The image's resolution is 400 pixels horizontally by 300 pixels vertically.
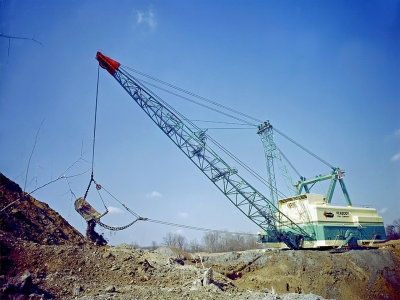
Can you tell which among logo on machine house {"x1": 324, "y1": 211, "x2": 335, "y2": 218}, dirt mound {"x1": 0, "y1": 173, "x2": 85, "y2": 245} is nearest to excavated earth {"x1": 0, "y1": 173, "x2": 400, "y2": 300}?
dirt mound {"x1": 0, "y1": 173, "x2": 85, "y2": 245}

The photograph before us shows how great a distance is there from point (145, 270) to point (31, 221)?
603 centimetres

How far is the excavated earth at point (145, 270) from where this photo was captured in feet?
23.1

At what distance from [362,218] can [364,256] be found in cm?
343

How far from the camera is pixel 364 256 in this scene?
16312 millimetres

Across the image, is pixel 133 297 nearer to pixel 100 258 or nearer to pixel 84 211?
pixel 100 258

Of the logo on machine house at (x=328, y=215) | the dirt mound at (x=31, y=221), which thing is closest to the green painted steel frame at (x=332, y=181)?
the logo on machine house at (x=328, y=215)

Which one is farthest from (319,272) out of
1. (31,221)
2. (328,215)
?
(31,221)

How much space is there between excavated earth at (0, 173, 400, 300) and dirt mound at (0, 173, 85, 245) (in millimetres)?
38

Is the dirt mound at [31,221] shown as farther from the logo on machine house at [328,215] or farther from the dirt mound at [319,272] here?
the logo on machine house at [328,215]

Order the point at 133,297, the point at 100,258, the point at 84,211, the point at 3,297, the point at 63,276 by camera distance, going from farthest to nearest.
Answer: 1. the point at 84,211
2. the point at 100,258
3. the point at 63,276
4. the point at 133,297
5. the point at 3,297

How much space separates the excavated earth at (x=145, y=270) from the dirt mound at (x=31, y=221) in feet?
0.13

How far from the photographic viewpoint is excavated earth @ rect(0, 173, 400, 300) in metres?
7.03

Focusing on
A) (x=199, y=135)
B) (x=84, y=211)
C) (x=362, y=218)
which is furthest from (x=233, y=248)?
(x=84, y=211)

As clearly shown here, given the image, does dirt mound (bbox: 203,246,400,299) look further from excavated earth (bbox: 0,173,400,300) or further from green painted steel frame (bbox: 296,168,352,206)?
green painted steel frame (bbox: 296,168,352,206)
